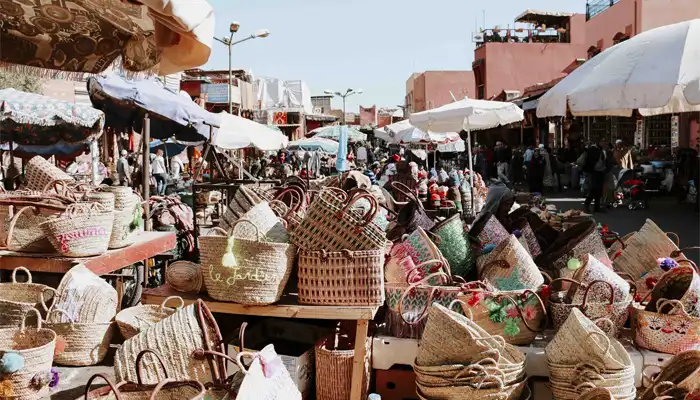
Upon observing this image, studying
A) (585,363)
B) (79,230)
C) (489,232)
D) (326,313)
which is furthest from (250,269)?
(489,232)

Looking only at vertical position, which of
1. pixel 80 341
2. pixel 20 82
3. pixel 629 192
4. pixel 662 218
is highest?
pixel 20 82

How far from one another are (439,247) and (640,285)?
1345mm

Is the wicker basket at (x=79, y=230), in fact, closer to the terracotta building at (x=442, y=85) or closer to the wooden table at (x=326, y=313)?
the wooden table at (x=326, y=313)

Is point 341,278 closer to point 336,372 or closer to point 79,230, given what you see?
point 336,372

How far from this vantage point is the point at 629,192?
14484 millimetres

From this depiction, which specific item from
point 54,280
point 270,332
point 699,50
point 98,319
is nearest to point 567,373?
point 270,332

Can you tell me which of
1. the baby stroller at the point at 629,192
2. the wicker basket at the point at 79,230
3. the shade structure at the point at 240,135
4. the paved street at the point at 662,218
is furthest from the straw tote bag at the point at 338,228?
the baby stroller at the point at 629,192

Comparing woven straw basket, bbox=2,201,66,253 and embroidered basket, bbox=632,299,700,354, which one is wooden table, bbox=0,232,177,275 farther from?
embroidered basket, bbox=632,299,700,354

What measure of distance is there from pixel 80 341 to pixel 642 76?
13.0 feet

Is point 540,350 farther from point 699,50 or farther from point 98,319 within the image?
point 98,319

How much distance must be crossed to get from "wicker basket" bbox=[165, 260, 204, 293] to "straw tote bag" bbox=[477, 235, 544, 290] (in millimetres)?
1754

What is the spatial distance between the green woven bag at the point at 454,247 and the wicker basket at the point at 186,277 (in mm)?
1586

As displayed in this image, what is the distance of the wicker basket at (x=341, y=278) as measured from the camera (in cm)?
328

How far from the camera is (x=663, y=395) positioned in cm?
300
